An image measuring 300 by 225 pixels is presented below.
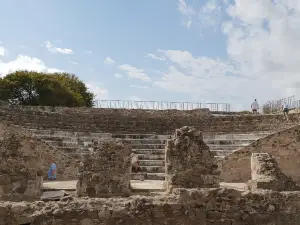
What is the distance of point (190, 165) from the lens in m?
9.10

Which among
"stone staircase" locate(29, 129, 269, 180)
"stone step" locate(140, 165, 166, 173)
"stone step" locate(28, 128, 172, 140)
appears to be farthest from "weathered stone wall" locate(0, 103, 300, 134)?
"stone step" locate(140, 165, 166, 173)

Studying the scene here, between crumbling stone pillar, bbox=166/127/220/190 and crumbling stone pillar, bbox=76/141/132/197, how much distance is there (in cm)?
113

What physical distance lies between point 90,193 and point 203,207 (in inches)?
151

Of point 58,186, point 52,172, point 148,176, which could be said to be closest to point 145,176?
point 148,176

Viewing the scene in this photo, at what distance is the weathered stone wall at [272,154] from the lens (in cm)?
1573

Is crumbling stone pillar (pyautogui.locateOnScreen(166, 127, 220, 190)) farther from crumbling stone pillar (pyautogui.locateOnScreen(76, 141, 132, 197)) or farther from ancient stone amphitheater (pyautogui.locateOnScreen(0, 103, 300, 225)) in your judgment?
crumbling stone pillar (pyautogui.locateOnScreen(76, 141, 132, 197))

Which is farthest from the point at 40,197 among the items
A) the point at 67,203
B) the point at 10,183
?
the point at 67,203

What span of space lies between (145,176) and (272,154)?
626 cm

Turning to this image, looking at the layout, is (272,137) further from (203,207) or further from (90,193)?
(203,207)

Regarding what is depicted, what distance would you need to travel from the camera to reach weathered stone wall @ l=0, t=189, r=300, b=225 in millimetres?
5082

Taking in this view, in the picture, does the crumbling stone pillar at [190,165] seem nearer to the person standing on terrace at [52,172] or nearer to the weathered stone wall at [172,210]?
the weathered stone wall at [172,210]

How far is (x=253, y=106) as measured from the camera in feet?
87.9

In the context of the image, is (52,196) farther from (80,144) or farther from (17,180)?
(80,144)

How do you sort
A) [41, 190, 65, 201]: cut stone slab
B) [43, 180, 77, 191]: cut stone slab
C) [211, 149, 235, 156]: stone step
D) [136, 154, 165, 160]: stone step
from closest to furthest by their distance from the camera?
[41, 190, 65, 201]: cut stone slab → [43, 180, 77, 191]: cut stone slab → [136, 154, 165, 160]: stone step → [211, 149, 235, 156]: stone step
